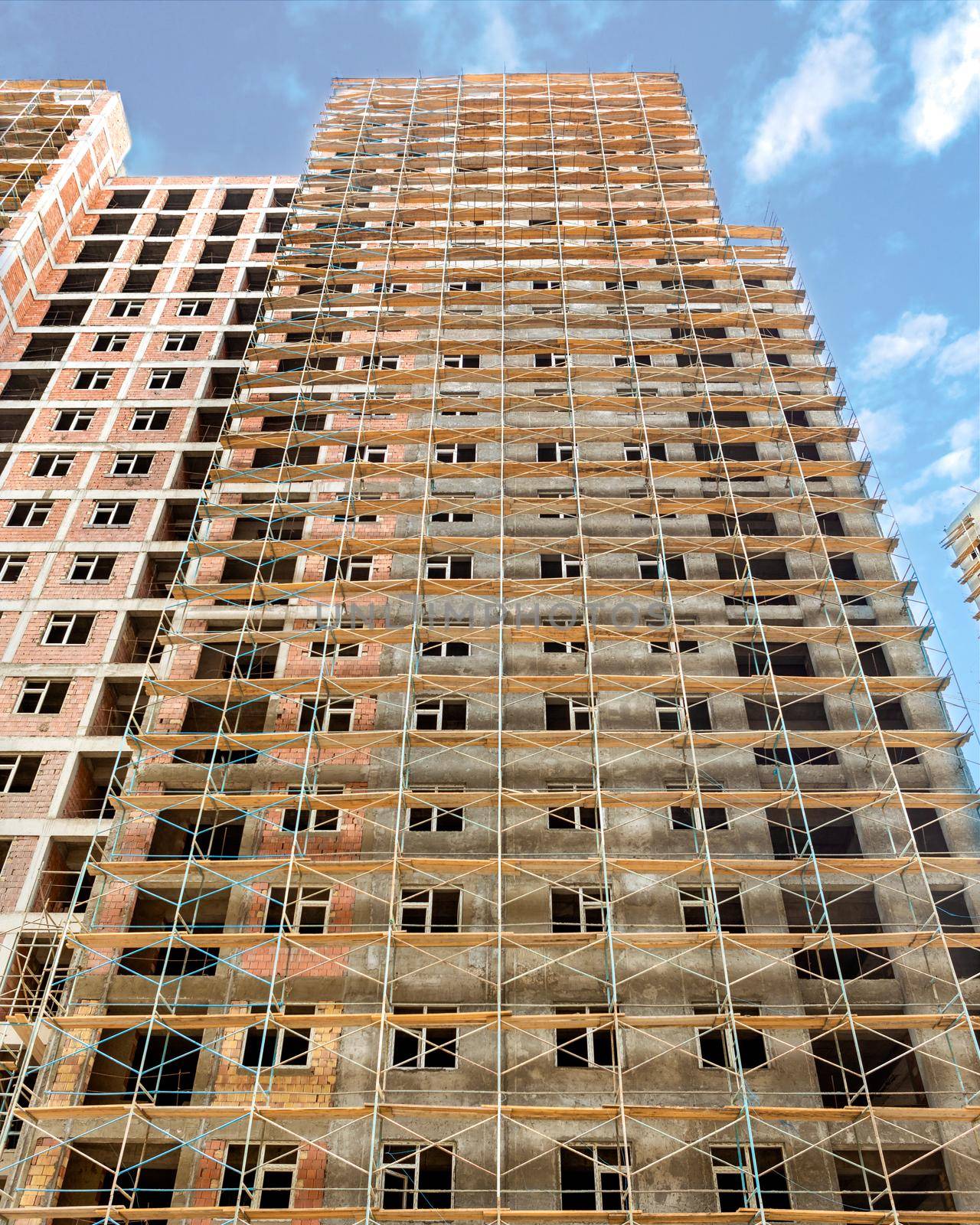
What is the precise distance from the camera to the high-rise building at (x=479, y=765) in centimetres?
1933

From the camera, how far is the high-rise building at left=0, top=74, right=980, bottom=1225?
63.4ft

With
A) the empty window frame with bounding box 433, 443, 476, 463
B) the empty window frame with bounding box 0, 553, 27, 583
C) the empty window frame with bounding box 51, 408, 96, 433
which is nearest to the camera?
the empty window frame with bounding box 0, 553, 27, 583


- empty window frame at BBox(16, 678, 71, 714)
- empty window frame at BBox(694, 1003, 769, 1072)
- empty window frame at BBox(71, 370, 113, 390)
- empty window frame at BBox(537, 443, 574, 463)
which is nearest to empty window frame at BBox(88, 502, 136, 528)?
empty window frame at BBox(16, 678, 71, 714)

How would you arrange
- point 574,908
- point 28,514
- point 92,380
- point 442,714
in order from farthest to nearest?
point 92,380 < point 28,514 < point 442,714 < point 574,908

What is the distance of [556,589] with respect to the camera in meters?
26.2

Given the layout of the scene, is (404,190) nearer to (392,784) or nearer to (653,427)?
(653,427)

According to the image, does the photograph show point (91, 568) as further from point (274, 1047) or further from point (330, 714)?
A: point (274, 1047)

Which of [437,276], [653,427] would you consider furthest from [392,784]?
[437,276]

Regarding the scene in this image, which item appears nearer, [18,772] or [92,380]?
[18,772]

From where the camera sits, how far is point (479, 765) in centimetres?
2395

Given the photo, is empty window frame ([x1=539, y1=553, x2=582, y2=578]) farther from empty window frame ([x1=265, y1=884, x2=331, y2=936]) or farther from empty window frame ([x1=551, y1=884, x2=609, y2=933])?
empty window frame ([x1=265, y1=884, x2=331, y2=936])

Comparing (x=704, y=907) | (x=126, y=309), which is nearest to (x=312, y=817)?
(x=704, y=907)

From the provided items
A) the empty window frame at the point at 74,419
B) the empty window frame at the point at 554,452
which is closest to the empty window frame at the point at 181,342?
the empty window frame at the point at 74,419

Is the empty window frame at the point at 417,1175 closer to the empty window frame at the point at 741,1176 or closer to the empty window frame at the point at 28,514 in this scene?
the empty window frame at the point at 741,1176
